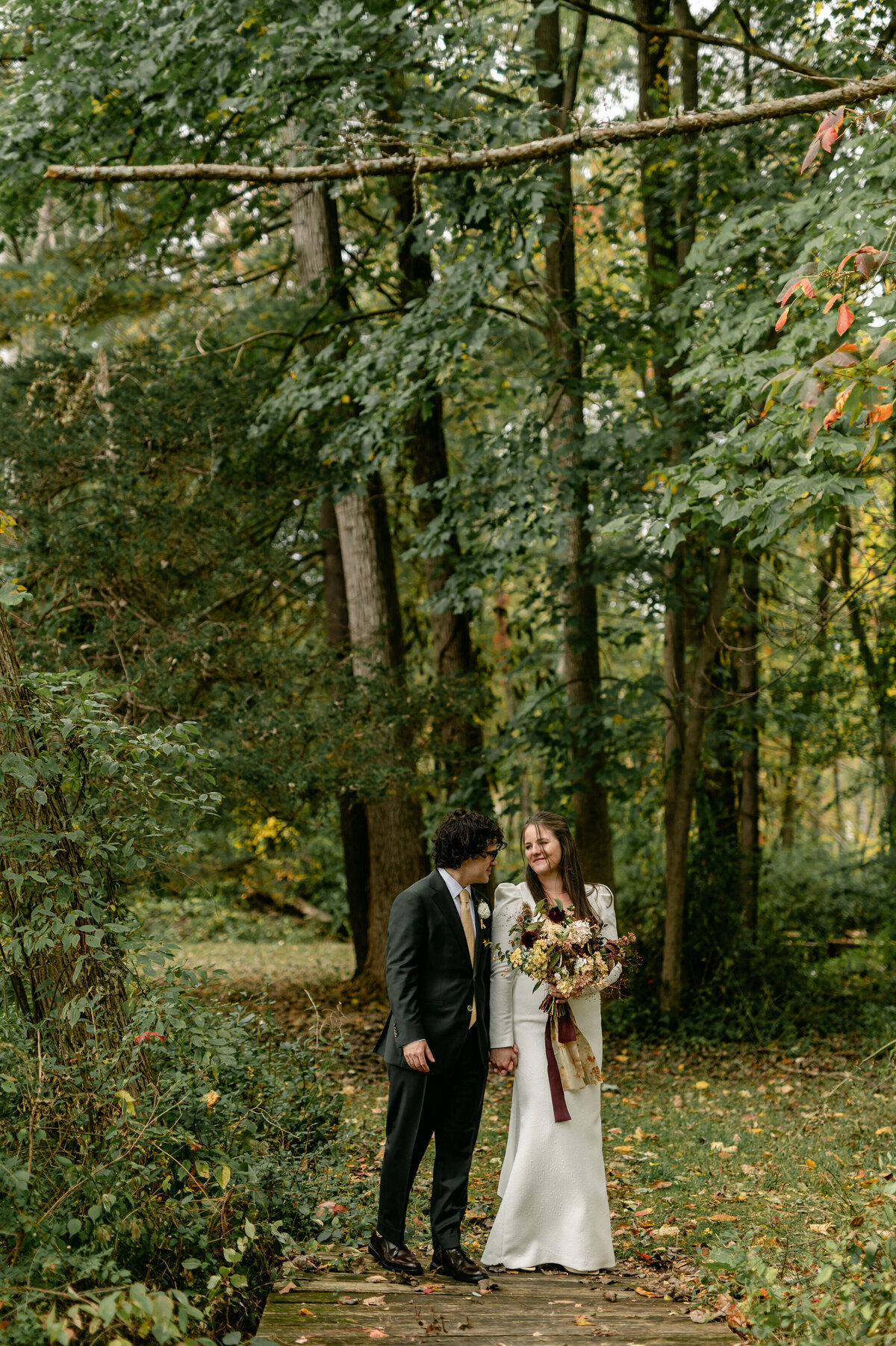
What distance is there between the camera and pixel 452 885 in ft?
16.8

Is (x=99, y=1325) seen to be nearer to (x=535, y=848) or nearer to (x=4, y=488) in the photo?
(x=535, y=848)

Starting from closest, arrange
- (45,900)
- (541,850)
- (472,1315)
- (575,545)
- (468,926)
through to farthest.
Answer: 1. (472,1315)
2. (45,900)
3. (468,926)
4. (541,850)
5. (575,545)

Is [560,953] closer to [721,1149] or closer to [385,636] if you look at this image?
[721,1149]

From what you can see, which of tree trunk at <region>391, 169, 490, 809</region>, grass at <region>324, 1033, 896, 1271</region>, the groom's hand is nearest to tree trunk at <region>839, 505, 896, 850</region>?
grass at <region>324, 1033, 896, 1271</region>

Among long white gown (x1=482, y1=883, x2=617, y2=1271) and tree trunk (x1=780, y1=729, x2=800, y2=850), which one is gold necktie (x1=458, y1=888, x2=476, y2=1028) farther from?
tree trunk (x1=780, y1=729, x2=800, y2=850)

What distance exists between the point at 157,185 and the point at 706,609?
24.8 feet

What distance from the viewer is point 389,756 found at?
11.0 m

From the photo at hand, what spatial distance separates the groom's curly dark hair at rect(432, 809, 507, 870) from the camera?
5.00 m

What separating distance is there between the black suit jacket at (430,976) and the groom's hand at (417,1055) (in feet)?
0.15

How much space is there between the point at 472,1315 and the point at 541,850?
6.47ft

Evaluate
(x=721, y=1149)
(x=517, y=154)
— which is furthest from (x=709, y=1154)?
(x=517, y=154)

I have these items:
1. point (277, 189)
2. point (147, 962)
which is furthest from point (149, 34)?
point (147, 962)

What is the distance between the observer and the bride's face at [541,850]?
17.7 feet

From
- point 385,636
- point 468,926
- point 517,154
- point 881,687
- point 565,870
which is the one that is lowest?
point 468,926
